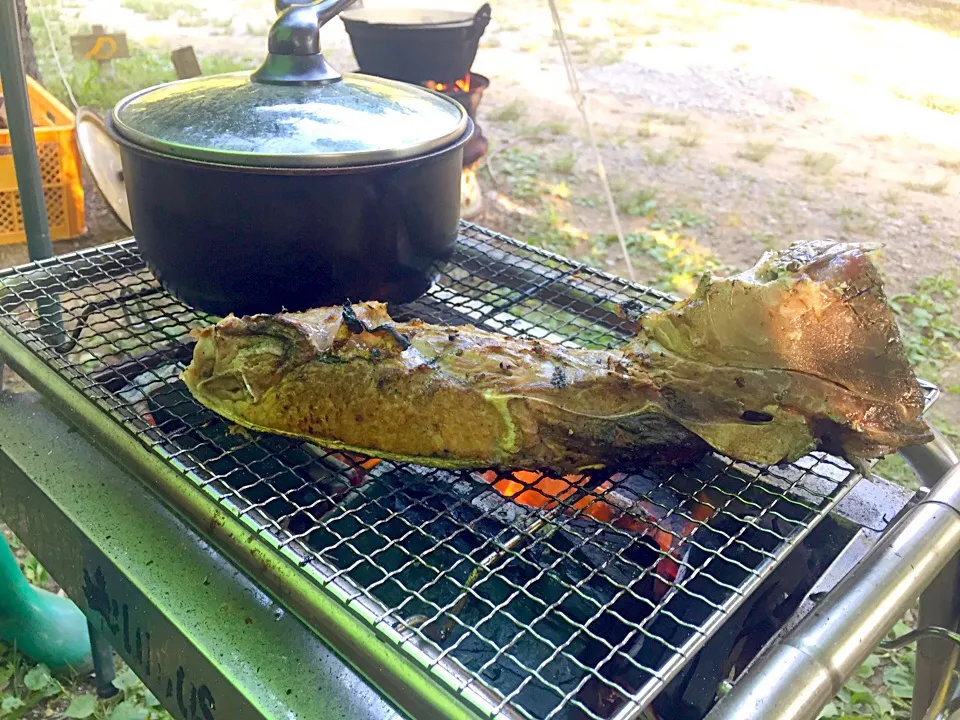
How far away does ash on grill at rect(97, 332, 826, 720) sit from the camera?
1642 mm

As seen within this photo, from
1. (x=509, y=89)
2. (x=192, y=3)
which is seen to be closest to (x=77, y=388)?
(x=509, y=89)

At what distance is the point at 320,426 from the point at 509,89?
8.85 m

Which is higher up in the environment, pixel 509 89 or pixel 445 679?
pixel 445 679

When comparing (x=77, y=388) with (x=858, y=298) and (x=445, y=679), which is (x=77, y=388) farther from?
(x=858, y=298)

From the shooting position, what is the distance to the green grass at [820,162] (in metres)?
7.77

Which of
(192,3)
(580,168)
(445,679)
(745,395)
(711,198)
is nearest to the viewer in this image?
(445,679)

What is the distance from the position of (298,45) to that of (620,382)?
1.15 meters

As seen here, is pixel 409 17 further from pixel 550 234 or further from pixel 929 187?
pixel 929 187

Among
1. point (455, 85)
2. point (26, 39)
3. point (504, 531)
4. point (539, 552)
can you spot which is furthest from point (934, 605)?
point (26, 39)

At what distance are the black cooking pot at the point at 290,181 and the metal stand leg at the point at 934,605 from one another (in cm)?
130

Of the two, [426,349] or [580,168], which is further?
[580,168]

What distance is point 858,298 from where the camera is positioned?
1483mm

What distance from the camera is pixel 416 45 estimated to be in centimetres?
461

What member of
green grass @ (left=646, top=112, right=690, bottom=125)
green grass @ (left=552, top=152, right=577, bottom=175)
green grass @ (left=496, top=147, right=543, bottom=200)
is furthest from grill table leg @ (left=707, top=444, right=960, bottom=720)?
green grass @ (left=646, top=112, right=690, bottom=125)
